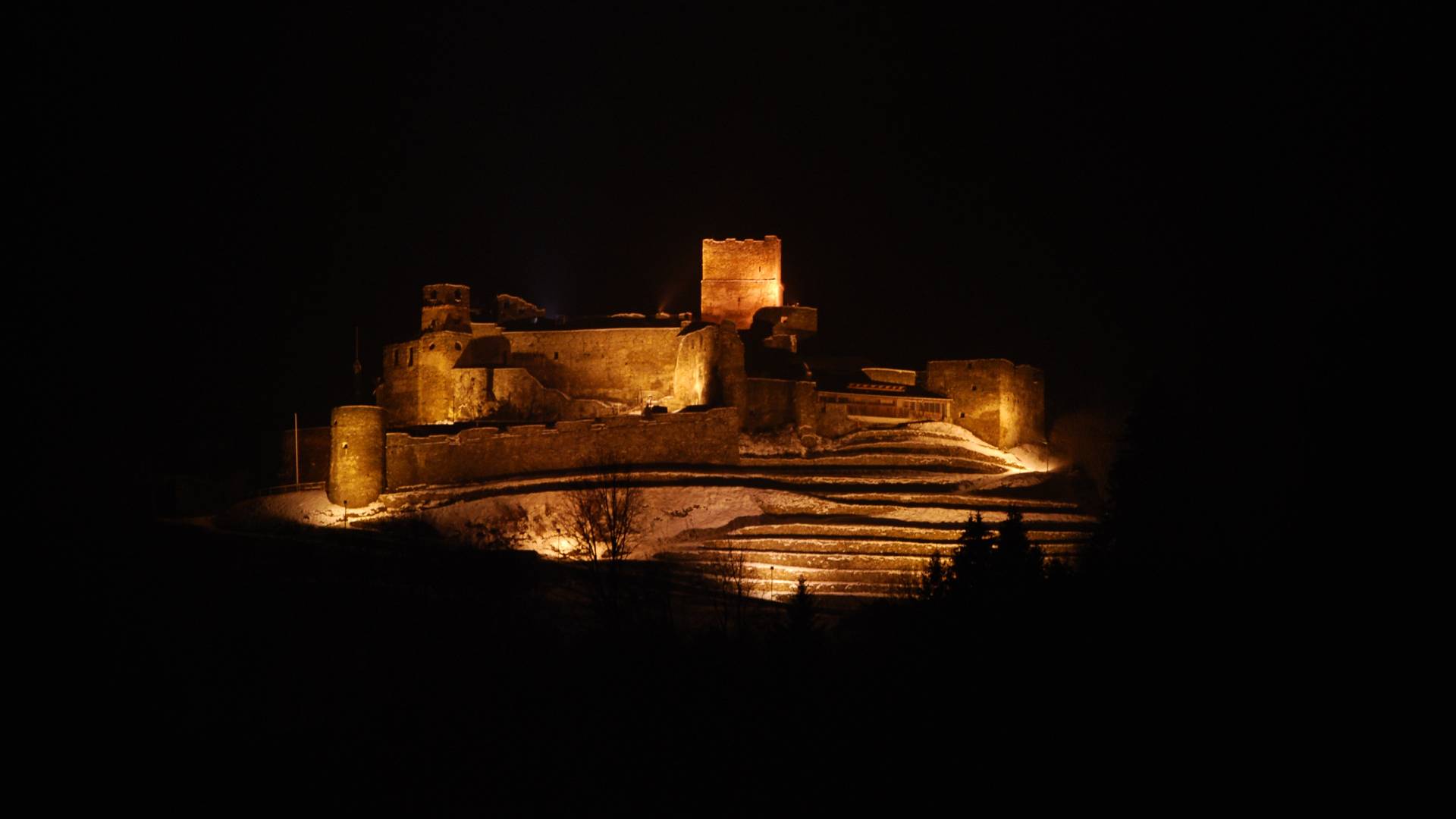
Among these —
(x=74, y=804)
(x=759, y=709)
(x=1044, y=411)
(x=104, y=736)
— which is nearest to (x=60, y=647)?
(x=104, y=736)

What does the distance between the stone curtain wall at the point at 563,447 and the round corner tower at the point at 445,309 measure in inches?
347

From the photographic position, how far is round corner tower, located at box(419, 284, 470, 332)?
5431 centimetres

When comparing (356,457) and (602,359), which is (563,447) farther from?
(602,359)

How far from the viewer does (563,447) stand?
46625mm

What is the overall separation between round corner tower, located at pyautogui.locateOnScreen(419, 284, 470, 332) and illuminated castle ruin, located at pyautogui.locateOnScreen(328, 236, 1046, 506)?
0.19 ft

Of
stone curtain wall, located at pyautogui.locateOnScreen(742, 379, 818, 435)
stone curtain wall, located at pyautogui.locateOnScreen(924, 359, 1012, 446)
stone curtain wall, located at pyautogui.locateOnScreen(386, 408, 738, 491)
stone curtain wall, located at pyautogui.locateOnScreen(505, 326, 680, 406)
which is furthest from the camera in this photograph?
stone curtain wall, located at pyautogui.locateOnScreen(505, 326, 680, 406)

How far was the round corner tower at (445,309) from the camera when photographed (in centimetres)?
5431

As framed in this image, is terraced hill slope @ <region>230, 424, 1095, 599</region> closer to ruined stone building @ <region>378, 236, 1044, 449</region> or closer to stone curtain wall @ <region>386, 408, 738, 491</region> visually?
stone curtain wall @ <region>386, 408, 738, 491</region>

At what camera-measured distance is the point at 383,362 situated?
55.1m

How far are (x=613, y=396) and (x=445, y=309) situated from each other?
7477 mm

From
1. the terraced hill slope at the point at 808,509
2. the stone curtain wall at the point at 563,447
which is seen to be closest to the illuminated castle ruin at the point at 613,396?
the stone curtain wall at the point at 563,447

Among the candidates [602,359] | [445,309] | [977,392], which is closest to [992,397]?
[977,392]

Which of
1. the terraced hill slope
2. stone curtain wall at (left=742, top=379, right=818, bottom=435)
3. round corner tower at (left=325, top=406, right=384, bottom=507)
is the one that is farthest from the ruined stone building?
round corner tower at (left=325, top=406, right=384, bottom=507)

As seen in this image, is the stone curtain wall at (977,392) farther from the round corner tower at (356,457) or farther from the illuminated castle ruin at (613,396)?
the round corner tower at (356,457)
